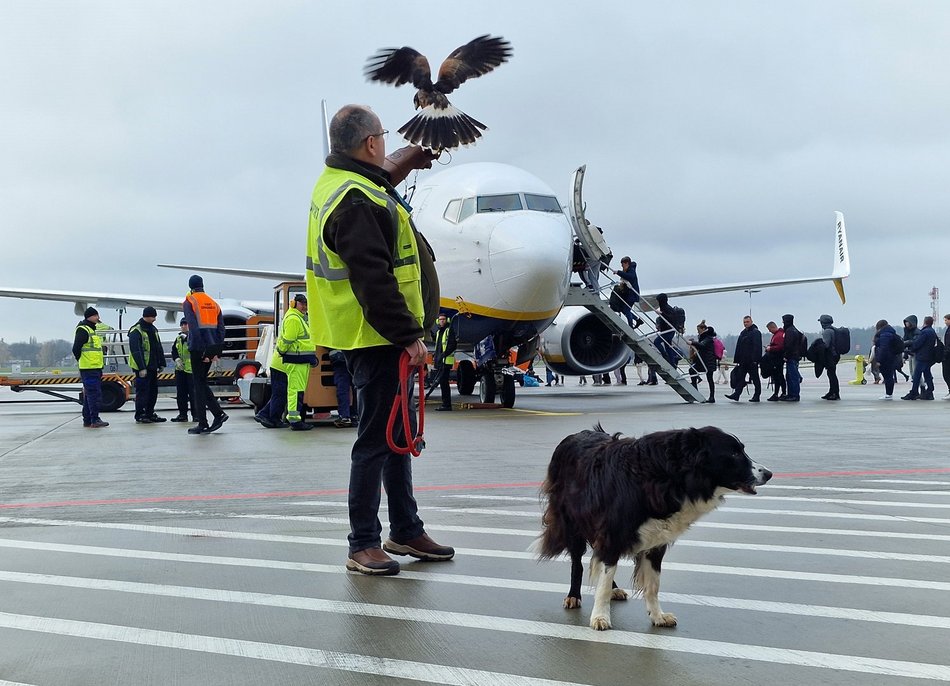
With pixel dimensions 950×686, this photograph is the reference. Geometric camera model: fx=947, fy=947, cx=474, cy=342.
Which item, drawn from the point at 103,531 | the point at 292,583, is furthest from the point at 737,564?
the point at 103,531

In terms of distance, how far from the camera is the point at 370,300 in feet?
13.9

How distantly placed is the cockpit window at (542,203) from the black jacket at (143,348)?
6514 millimetres

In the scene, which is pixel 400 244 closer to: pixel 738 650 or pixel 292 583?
pixel 292 583

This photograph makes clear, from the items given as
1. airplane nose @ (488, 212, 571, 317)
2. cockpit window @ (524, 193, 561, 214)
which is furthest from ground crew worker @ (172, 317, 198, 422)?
cockpit window @ (524, 193, 561, 214)

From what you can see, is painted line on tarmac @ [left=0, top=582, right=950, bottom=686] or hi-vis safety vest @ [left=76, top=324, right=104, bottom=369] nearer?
painted line on tarmac @ [left=0, top=582, right=950, bottom=686]

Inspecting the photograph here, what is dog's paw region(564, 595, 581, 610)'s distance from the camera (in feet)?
12.4

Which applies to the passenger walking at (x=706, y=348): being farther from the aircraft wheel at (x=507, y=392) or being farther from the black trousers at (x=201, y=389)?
the black trousers at (x=201, y=389)

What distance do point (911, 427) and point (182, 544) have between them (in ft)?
32.9

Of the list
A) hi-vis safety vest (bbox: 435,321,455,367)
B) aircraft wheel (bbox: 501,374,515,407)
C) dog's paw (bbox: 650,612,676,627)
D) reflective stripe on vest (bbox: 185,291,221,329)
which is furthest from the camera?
aircraft wheel (bbox: 501,374,515,407)

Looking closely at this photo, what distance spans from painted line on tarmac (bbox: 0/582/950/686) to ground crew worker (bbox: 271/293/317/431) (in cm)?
872

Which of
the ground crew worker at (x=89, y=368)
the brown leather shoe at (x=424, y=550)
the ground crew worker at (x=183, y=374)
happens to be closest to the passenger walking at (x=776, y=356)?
the ground crew worker at (x=183, y=374)

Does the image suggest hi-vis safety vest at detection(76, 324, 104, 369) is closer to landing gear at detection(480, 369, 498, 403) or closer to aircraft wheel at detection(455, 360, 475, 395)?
landing gear at detection(480, 369, 498, 403)

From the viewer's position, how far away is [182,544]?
16.6ft

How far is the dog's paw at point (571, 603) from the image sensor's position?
12.4ft
